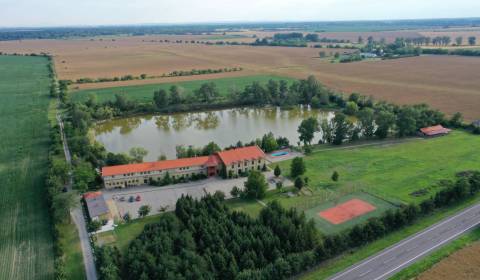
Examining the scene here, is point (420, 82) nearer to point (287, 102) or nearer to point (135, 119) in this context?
point (287, 102)

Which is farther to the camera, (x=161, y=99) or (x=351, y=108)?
(x=161, y=99)

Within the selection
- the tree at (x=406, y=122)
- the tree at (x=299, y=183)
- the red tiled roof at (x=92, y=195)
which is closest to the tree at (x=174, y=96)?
the red tiled roof at (x=92, y=195)

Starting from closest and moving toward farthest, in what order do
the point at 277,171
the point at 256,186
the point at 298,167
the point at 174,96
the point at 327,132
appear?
the point at 256,186 < the point at 298,167 < the point at 277,171 < the point at 327,132 < the point at 174,96

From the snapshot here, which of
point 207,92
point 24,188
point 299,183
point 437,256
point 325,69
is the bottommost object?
point 437,256

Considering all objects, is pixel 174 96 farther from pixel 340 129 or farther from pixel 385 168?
pixel 385 168

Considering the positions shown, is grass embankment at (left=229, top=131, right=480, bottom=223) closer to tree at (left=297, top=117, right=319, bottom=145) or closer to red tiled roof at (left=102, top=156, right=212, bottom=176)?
tree at (left=297, top=117, right=319, bottom=145)

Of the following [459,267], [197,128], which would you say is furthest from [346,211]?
[197,128]

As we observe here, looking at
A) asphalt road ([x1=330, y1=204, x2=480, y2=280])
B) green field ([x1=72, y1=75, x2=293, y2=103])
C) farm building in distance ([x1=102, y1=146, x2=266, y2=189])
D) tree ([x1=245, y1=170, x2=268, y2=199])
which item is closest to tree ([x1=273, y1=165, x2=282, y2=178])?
farm building in distance ([x1=102, y1=146, x2=266, y2=189])
